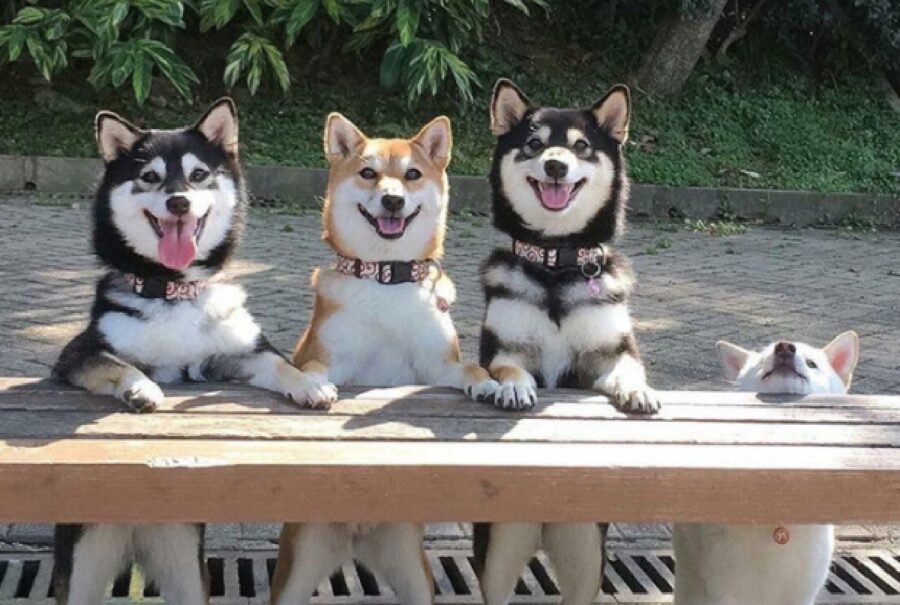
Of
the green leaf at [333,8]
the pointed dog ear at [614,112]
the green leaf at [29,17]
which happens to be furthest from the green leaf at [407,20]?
the pointed dog ear at [614,112]

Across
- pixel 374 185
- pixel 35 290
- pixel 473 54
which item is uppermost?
pixel 473 54

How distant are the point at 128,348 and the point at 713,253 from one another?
6.56 m

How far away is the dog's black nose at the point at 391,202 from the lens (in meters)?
3.12

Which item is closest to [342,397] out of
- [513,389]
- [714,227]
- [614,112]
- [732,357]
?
[513,389]

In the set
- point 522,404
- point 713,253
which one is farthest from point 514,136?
point 713,253

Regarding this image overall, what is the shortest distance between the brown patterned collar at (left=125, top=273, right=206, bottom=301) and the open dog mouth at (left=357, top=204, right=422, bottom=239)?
1.84ft

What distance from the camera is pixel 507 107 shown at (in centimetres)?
332

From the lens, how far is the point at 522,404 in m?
2.66

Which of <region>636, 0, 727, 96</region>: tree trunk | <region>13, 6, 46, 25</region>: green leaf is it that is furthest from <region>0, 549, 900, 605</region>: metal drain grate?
<region>636, 0, 727, 96</region>: tree trunk

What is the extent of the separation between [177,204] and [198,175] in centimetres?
14

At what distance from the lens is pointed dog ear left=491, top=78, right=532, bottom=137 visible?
130 inches

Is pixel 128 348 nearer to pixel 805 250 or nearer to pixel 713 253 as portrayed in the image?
pixel 713 253

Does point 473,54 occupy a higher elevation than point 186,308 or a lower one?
higher

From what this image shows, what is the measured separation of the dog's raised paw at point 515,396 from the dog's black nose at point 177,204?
3.07 feet
